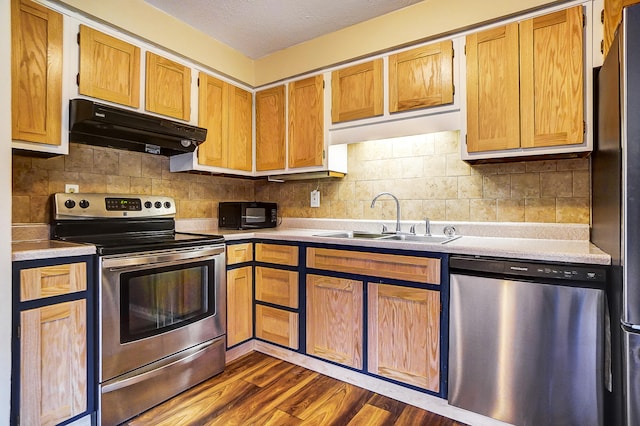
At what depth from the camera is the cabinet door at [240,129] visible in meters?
2.76

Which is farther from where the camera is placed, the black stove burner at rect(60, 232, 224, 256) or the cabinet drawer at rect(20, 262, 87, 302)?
the black stove burner at rect(60, 232, 224, 256)

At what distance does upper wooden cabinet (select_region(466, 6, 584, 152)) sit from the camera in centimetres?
172

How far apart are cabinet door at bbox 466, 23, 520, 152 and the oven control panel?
2.10 metres

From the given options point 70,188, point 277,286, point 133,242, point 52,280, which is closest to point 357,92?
point 277,286

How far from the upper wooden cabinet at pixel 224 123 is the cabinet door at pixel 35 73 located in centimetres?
88

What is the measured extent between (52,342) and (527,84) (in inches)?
106

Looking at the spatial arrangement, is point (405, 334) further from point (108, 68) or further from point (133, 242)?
point (108, 68)

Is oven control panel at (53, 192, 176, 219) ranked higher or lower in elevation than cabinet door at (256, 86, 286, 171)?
lower

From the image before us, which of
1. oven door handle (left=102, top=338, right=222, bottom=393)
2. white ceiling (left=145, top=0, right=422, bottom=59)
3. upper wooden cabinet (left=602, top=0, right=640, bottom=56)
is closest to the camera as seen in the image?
upper wooden cabinet (left=602, top=0, right=640, bottom=56)

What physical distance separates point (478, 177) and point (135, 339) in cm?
227

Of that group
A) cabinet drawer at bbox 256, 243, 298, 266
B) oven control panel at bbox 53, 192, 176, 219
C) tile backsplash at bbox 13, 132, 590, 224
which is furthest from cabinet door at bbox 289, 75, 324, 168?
oven control panel at bbox 53, 192, 176, 219

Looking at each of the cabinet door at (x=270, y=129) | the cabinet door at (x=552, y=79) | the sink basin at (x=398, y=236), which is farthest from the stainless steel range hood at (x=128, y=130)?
the cabinet door at (x=552, y=79)

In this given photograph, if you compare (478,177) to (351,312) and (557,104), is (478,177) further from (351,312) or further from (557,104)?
(351,312)

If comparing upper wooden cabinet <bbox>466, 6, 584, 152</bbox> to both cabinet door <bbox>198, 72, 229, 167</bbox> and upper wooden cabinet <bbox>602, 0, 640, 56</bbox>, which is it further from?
cabinet door <bbox>198, 72, 229, 167</bbox>
